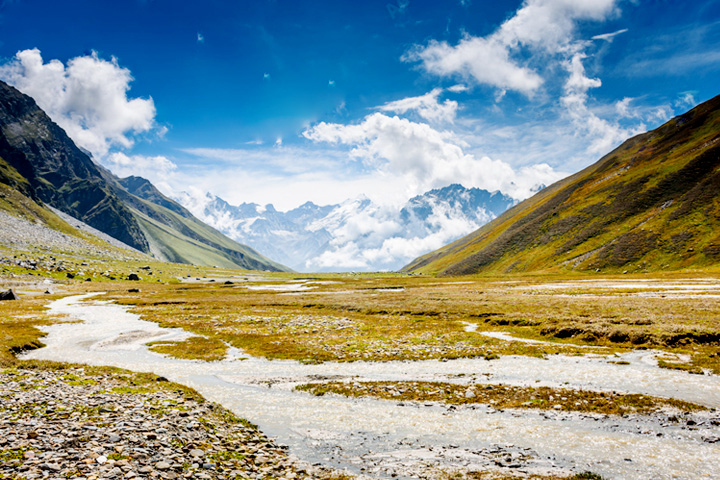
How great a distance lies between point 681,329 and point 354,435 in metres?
39.6

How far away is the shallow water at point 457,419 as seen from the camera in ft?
53.4

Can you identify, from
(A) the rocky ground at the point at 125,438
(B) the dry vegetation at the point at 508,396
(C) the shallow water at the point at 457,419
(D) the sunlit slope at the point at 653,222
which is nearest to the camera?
(A) the rocky ground at the point at 125,438

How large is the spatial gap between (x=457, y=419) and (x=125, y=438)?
1733 cm

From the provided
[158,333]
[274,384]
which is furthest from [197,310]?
[274,384]

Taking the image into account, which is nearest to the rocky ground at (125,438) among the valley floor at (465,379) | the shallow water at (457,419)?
the valley floor at (465,379)

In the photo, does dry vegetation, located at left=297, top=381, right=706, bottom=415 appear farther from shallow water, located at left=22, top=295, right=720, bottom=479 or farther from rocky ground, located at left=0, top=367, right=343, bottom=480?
rocky ground, located at left=0, top=367, right=343, bottom=480

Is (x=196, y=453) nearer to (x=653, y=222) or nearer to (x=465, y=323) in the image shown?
(x=465, y=323)

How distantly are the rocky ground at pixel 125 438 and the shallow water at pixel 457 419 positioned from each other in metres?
2.00

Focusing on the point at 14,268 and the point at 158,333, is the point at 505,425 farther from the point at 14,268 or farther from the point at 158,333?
the point at 14,268

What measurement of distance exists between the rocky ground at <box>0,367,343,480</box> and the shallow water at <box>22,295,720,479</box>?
1998 mm

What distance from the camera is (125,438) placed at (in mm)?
15242

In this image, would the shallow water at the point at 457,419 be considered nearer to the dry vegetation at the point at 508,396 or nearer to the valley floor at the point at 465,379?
the valley floor at the point at 465,379

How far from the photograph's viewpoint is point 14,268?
136750 mm

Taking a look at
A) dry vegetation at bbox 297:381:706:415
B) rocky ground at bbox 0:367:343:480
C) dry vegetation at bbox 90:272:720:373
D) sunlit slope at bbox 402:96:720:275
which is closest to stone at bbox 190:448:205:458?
rocky ground at bbox 0:367:343:480
